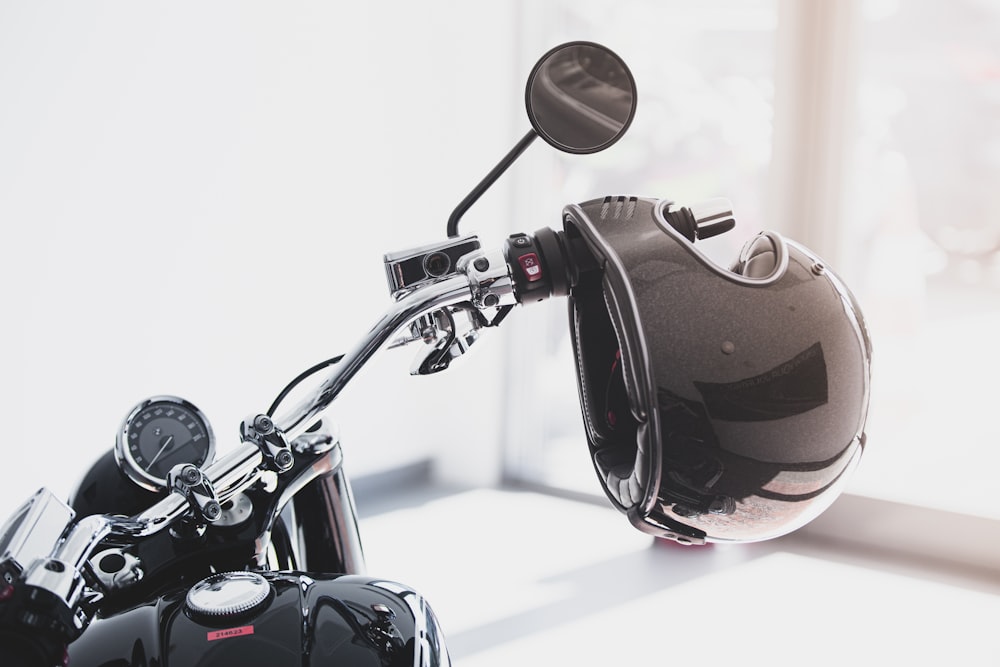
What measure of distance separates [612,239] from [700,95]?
2619 mm

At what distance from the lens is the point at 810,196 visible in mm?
2723

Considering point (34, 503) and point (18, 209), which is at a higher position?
point (18, 209)

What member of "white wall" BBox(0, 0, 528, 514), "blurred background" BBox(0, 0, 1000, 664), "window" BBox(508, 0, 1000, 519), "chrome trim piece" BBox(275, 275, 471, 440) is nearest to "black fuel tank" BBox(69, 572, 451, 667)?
"chrome trim piece" BBox(275, 275, 471, 440)

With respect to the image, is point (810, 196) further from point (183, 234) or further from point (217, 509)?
point (217, 509)

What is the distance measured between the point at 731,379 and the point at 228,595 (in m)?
0.38

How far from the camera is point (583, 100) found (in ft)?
2.14

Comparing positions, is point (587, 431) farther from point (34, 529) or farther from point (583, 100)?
point (34, 529)

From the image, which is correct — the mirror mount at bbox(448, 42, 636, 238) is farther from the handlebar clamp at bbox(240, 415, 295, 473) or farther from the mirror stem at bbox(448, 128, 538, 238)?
the handlebar clamp at bbox(240, 415, 295, 473)

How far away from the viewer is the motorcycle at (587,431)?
1.67ft

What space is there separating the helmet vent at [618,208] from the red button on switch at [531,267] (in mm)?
57

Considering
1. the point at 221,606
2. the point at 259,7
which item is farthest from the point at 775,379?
the point at 259,7

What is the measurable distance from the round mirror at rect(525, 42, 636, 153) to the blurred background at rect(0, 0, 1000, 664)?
4.74ft

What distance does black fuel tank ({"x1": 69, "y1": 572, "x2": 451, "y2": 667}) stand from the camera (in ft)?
1.95

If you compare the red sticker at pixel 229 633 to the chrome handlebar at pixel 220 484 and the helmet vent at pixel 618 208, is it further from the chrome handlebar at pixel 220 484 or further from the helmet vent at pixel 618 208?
the helmet vent at pixel 618 208
